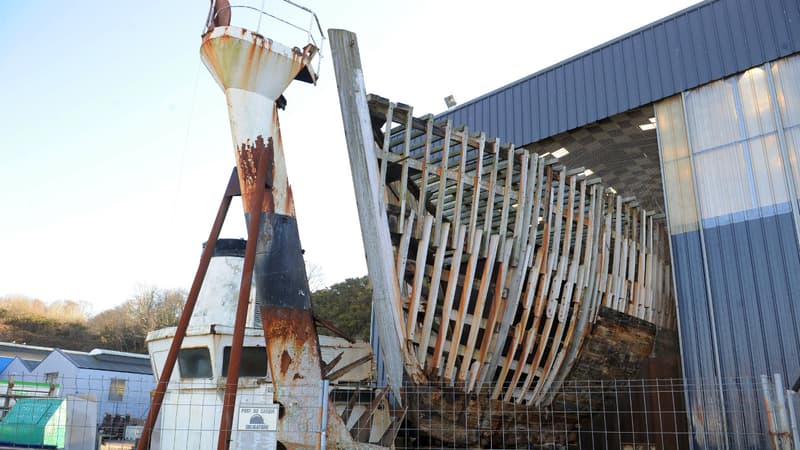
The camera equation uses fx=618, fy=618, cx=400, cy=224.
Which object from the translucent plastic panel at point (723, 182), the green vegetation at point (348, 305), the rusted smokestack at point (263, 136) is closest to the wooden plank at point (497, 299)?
the rusted smokestack at point (263, 136)

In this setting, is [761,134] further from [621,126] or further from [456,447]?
[456,447]

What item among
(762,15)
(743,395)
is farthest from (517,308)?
(762,15)

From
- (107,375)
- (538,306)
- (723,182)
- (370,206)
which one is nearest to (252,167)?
(370,206)

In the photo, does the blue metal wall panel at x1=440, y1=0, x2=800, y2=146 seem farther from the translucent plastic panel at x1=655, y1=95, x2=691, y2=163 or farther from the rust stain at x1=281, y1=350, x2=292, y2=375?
the rust stain at x1=281, y1=350, x2=292, y2=375

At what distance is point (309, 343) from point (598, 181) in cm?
720

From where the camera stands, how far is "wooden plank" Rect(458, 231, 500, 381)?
989cm

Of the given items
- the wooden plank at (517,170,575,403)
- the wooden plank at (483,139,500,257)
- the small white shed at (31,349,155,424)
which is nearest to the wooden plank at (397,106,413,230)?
the wooden plank at (483,139,500,257)

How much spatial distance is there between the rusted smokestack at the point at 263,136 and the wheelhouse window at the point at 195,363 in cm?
183

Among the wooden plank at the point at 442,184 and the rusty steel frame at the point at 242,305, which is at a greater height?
the wooden plank at the point at 442,184

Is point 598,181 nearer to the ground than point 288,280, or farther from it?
farther from it

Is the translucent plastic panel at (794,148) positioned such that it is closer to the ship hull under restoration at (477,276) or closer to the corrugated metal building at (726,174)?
the corrugated metal building at (726,174)

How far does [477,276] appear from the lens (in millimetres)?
10836

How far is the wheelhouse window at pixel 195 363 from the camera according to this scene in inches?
407

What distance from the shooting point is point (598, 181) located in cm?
1292
